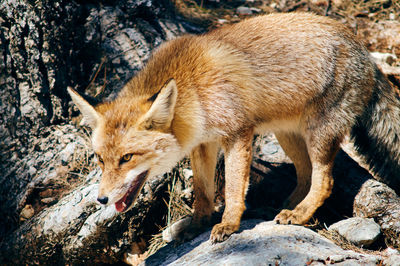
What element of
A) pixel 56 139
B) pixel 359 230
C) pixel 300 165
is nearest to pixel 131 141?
pixel 56 139

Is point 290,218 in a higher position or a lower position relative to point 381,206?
higher

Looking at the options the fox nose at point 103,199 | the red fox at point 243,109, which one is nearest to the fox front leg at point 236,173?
the red fox at point 243,109

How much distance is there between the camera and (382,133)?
402 centimetres

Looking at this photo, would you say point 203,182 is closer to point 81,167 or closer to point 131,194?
point 131,194

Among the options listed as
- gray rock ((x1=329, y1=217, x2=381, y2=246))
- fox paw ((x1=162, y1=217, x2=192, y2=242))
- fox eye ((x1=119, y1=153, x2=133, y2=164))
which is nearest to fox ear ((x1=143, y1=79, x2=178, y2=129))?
fox eye ((x1=119, y1=153, x2=133, y2=164))

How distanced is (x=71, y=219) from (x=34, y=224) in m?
0.48

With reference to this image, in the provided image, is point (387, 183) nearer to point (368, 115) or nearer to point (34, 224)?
point (368, 115)

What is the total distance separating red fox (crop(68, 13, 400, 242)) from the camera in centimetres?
317

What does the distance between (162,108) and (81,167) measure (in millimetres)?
1707

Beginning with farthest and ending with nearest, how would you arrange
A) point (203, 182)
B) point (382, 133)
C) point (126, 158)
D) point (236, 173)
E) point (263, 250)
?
point (382, 133) → point (203, 182) → point (236, 173) → point (126, 158) → point (263, 250)

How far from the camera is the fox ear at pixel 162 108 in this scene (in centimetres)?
299

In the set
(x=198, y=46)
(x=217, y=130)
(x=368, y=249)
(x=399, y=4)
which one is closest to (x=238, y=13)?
(x=399, y=4)

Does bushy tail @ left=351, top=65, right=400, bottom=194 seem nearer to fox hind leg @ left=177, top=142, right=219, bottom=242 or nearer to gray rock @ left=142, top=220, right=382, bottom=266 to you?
gray rock @ left=142, top=220, right=382, bottom=266

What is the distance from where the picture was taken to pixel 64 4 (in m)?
4.37
